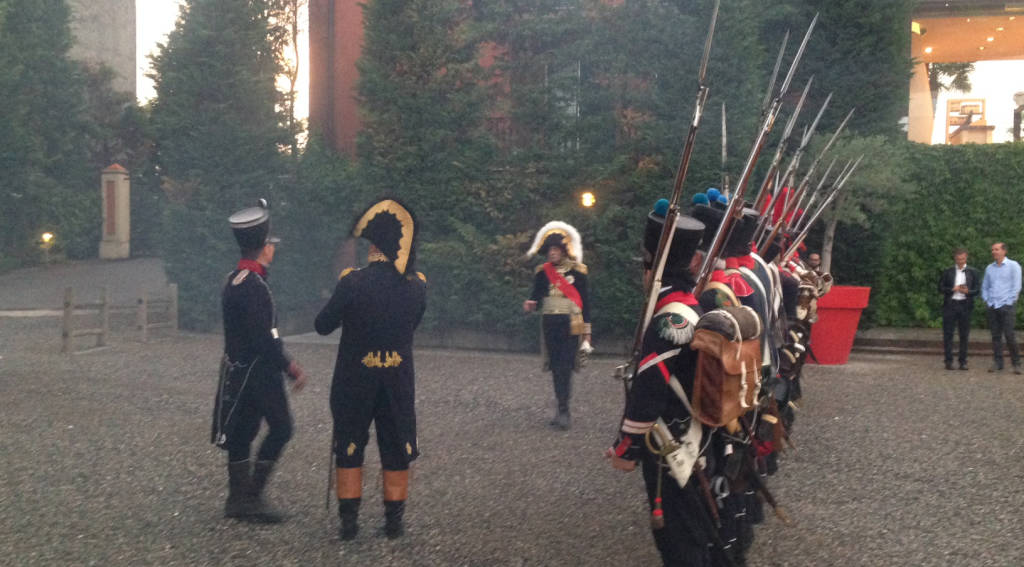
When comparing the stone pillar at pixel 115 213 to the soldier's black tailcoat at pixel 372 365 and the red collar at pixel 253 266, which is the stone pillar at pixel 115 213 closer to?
the red collar at pixel 253 266

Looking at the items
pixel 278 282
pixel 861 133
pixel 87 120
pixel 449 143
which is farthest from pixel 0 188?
pixel 861 133

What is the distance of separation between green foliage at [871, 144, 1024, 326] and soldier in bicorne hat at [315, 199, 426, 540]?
13.5 meters

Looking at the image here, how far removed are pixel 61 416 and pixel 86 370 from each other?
3.26 metres

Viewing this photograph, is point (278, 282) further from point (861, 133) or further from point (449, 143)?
point (861, 133)

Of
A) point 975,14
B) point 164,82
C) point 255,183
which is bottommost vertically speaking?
point 255,183

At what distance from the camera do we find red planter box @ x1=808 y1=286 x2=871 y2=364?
14.7m

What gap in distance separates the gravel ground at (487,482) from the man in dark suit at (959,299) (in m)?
1.95

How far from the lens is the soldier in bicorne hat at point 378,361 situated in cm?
584

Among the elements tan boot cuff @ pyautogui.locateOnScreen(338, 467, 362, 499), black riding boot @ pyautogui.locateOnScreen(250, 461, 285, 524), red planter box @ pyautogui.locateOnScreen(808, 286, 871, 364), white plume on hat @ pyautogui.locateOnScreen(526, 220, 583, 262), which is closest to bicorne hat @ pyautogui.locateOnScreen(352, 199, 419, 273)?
tan boot cuff @ pyautogui.locateOnScreen(338, 467, 362, 499)

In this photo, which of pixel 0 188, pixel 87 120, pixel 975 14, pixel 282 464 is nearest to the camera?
pixel 282 464

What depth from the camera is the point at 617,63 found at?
15281 millimetres

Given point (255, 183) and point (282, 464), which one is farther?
point (255, 183)

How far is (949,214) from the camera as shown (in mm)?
17797

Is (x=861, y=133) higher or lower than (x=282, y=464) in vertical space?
higher
